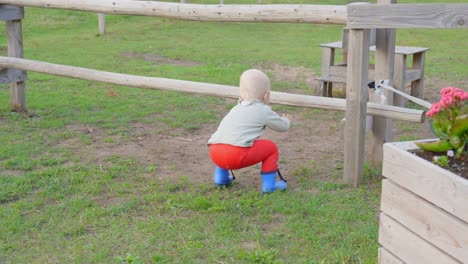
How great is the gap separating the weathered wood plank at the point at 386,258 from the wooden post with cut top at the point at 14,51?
4.97 m

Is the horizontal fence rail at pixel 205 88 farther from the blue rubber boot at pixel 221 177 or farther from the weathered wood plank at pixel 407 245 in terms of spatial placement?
the weathered wood plank at pixel 407 245

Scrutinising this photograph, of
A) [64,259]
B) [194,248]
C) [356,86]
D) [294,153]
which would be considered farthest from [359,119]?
[64,259]

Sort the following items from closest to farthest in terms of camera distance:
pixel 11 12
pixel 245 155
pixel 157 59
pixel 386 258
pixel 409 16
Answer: pixel 386 258 → pixel 409 16 → pixel 245 155 → pixel 11 12 → pixel 157 59

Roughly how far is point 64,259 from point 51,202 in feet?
3.24

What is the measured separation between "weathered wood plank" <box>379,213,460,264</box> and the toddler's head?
64.5 inches

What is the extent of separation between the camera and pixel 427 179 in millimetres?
2861

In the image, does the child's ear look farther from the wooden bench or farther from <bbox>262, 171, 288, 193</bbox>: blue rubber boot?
the wooden bench

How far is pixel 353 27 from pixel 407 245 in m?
1.85

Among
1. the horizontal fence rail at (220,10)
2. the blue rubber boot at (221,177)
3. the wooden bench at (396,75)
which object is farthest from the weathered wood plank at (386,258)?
the wooden bench at (396,75)

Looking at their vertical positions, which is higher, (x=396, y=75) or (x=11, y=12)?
(x=11, y=12)

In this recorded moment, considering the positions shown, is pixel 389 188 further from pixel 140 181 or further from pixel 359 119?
pixel 140 181

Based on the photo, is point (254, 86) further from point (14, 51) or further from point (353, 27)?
point (14, 51)

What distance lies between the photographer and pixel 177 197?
179 inches

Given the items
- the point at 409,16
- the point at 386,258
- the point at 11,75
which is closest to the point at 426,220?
the point at 386,258
